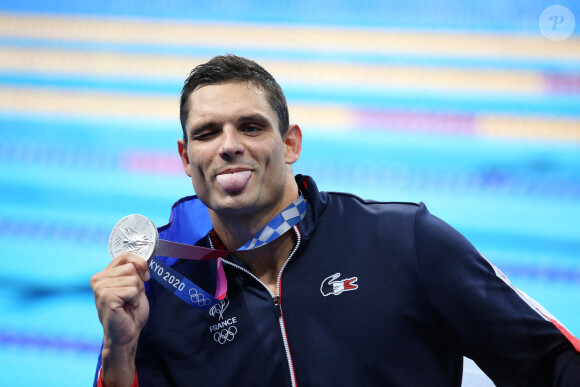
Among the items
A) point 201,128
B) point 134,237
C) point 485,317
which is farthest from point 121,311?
point 485,317

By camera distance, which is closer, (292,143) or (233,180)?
(233,180)

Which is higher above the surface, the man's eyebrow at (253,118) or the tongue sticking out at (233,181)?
the man's eyebrow at (253,118)

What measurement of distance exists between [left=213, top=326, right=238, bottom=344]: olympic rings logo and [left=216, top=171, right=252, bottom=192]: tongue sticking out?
39 cm

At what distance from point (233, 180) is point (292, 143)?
1.08 feet

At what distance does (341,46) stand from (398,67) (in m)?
0.31

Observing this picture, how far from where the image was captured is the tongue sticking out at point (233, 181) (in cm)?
171

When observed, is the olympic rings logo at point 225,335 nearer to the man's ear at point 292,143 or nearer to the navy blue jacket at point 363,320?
the navy blue jacket at point 363,320

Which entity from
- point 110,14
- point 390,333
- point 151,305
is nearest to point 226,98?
point 151,305

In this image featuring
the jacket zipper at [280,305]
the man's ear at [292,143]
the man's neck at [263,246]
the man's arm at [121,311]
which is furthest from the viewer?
the man's ear at [292,143]

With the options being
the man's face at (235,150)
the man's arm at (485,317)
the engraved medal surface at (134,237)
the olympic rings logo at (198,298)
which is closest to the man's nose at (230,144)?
the man's face at (235,150)

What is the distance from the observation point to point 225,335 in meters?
1.78

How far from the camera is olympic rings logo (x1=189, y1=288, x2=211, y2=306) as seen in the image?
1779 millimetres

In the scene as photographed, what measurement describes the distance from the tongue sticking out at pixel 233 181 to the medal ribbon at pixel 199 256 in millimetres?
158

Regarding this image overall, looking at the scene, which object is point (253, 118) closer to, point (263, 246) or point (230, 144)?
point (230, 144)
